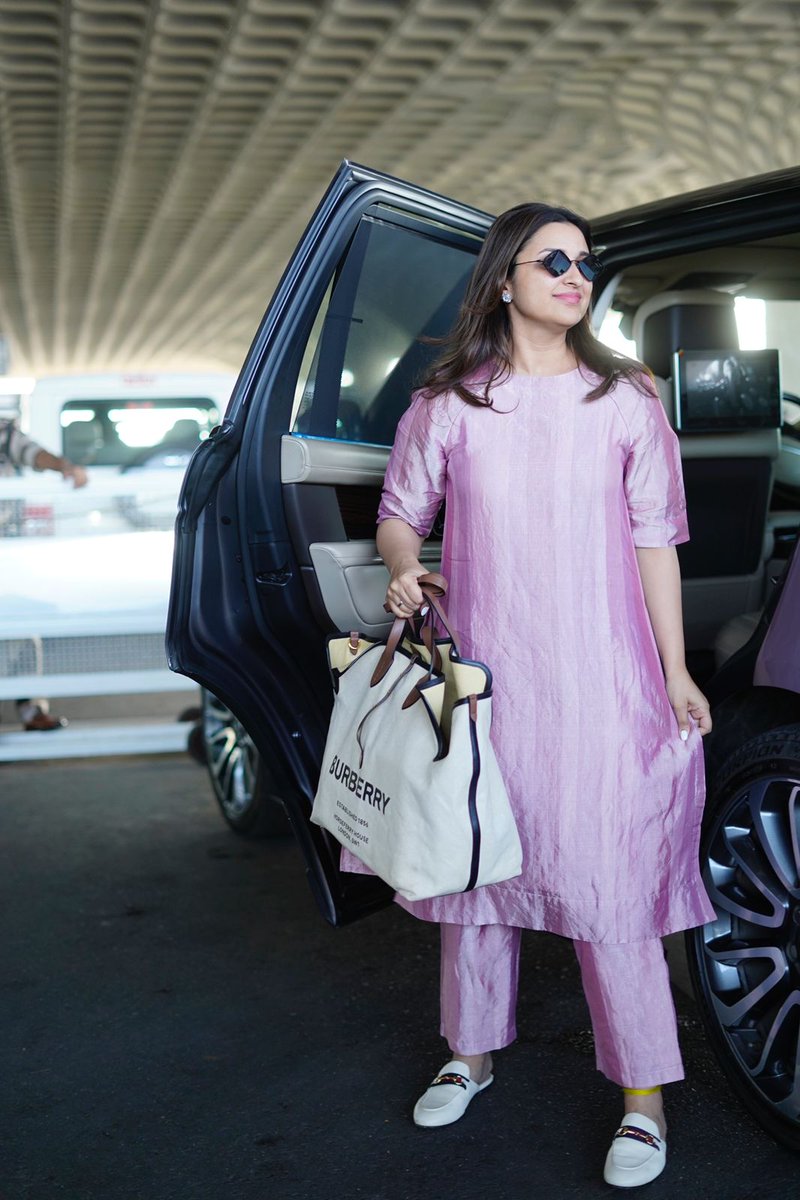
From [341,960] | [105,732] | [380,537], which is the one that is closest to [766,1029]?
[380,537]

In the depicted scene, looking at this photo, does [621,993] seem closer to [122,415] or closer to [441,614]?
[441,614]

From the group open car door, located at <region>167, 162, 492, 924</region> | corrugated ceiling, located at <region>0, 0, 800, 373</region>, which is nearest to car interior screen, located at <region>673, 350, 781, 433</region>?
open car door, located at <region>167, 162, 492, 924</region>

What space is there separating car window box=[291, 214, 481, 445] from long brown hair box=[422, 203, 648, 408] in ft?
1.26

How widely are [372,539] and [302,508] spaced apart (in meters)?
0.19

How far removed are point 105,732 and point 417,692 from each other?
2864mm

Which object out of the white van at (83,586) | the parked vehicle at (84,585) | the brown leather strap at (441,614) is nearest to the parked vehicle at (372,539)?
the brown leather strap at (441,614)

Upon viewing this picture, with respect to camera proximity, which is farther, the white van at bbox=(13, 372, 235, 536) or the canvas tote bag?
the white van at bbox=(13, 372, 235, 536)

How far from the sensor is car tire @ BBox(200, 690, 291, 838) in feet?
12.3

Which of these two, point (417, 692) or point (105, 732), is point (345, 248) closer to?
point (417, 692)

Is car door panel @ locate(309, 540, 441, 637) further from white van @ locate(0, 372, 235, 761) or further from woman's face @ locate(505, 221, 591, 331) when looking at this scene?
white van @ locate(0, 372, 235, 761)

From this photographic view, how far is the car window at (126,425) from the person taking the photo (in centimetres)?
582

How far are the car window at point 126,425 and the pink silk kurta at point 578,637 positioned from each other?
4.10 metres

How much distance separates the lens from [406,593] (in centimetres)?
185

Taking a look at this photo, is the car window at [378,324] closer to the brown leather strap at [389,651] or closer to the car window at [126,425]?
the brown leather strap at [389,651]
